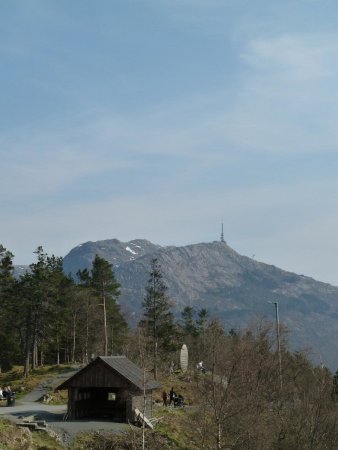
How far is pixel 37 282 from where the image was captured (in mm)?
67562

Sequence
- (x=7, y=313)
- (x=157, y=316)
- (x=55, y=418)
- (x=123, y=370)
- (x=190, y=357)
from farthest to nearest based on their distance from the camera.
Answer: (x=190, y=357)
(x=157, y=316)
(x=7, y=313)
(x=123, y=370)
(x=55, y=418)

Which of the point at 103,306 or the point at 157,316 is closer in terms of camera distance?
the point at 157,316

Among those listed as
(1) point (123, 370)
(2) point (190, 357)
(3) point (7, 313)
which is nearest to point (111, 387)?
(1) point (123, 370)

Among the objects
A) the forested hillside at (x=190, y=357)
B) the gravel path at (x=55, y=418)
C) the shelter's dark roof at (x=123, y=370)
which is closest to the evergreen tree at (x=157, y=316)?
the forested hillside at (x=190, y=357)

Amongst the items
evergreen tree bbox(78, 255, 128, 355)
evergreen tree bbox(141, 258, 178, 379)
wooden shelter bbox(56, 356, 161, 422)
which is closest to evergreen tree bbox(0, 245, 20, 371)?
evergreen tree bbox(78, 255, 128, 355)

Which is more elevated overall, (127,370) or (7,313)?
(7,313)

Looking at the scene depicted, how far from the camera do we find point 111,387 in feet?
144

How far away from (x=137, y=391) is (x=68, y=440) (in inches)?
290

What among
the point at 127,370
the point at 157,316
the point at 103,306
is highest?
the point at 103,306

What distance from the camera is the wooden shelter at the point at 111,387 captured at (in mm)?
43281

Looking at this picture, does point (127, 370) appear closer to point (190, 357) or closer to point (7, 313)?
point (7, 313)

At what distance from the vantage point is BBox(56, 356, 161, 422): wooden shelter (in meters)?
43.3

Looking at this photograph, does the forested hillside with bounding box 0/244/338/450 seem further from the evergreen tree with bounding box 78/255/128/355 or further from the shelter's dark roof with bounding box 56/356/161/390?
the shelter's dark roof with bounding box 56/356/161/390

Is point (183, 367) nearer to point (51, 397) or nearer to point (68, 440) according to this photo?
point (51, 397)
